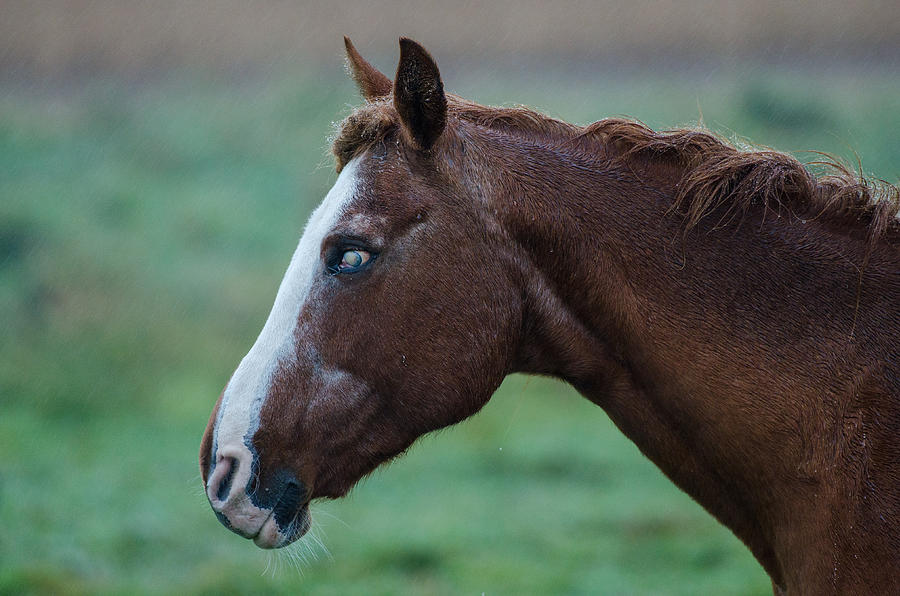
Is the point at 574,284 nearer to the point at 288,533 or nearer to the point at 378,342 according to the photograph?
the point at 378,342

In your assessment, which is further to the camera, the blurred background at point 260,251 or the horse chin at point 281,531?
the blurred background at point 260,251

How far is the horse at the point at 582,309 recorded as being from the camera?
7.53 ft

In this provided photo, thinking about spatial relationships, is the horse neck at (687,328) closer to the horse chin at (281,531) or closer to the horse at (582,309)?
the horse at (582,309)

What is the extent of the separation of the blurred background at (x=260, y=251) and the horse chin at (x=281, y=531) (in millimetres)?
2745

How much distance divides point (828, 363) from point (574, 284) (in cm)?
72

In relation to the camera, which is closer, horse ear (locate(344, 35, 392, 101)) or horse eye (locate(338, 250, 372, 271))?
horse eye (locate(338, 250, 372, 271))

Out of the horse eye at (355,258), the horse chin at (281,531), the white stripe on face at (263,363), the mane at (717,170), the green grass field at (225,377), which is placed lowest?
the green grass field at (225,377)

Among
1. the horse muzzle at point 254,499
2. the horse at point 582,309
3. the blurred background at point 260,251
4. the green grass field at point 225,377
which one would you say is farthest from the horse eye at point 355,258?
the blurred background at point 260,251

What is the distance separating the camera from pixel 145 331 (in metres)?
9.63

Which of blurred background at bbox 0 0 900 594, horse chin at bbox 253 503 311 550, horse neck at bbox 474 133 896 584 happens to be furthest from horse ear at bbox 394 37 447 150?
blurred background at bbox 0 0 900 594

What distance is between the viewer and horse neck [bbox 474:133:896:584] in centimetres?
227

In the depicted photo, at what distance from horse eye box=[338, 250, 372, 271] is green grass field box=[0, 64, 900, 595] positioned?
0.75 metres

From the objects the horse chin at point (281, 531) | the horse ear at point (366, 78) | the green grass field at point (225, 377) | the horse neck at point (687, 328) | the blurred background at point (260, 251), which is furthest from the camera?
the blurred background at point (260, 251)

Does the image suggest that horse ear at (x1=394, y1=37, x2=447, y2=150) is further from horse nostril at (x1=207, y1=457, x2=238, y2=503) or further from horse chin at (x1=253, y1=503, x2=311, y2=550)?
horse chin at (x1=253, y1=503, x2=311, y2=550)
